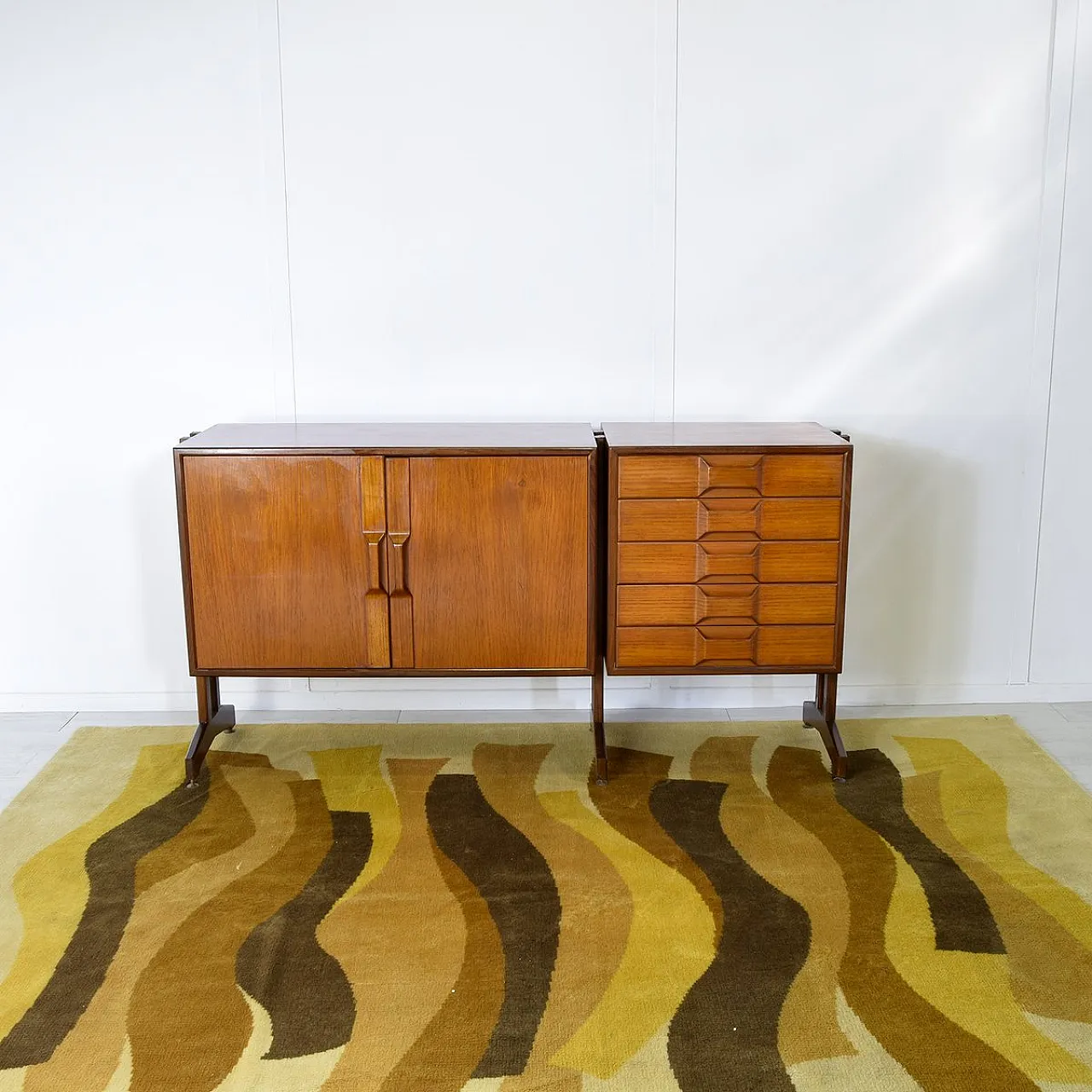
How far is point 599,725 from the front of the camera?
3018mm

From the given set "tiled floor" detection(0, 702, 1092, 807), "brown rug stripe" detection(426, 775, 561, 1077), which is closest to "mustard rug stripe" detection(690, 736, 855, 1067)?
"tiled floor" detection(0, 702, 1092, 807)

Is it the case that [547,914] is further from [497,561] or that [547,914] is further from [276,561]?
[276,561]

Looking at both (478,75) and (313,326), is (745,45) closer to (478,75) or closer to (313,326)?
(478,75)

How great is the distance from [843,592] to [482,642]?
90 cm

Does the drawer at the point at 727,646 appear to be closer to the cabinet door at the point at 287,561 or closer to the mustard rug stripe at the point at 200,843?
the cabinet door at the point at 287,561

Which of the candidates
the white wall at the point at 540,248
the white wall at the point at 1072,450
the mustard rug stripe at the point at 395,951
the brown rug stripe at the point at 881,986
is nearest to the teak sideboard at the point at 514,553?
the brown rug stripe at the point at 881,986

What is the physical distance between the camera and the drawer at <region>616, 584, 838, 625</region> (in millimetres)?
2889

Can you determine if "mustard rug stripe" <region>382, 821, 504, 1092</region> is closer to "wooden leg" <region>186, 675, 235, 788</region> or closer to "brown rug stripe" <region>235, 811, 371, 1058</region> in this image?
"brown rug stripe" <region>235, 811, 371, 1058</region>

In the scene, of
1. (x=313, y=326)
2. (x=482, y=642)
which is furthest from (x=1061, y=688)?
(x=313, y=326)

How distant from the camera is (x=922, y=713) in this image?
3.37 m

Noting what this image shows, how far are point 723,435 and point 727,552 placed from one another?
305mm

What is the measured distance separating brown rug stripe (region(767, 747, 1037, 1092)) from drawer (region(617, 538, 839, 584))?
535 mm

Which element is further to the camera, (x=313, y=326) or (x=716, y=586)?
(x=313, y=326)

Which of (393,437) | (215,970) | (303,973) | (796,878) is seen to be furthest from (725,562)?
(215,970)
